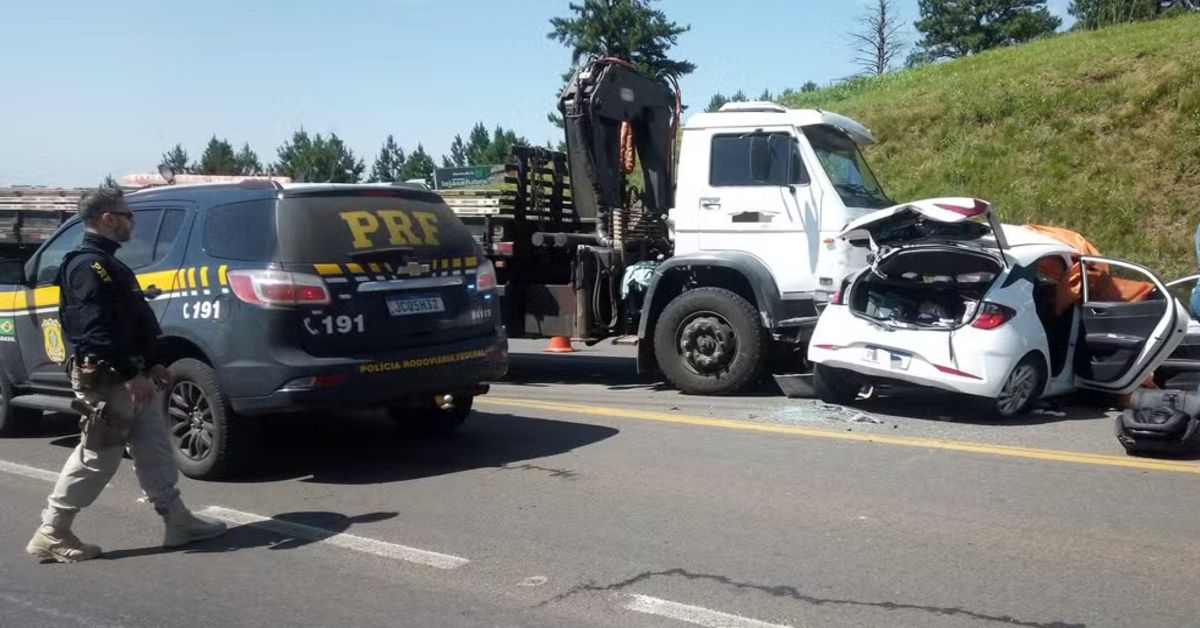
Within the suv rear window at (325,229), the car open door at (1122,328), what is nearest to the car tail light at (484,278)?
the suv rear window at (325,229)

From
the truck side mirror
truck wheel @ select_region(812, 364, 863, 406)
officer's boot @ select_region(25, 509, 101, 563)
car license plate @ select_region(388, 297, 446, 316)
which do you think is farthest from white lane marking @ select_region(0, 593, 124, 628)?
the truck side mirror

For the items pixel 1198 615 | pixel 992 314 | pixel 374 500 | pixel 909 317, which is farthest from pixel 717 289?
pixel 1198 615

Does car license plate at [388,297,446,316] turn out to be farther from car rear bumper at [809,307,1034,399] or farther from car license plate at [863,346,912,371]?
car license plate at [863,346,912,371]

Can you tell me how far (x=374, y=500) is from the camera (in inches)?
269

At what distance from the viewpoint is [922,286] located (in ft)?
30.1

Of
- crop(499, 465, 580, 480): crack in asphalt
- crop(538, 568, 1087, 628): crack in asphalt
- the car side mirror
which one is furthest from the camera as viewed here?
the car side mirror

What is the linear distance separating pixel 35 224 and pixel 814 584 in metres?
10.3

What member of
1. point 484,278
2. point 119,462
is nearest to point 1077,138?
point 484,278

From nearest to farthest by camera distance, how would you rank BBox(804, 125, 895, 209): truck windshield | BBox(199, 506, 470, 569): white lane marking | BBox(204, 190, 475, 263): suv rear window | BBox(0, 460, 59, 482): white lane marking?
BBox(199, 506, 470, 569): white lane marking < BBox(204, 190, 475, 263): suv rear window < BBox(0, 460, 59, 482): white lane marking < BBox(804, 125, 895, 209): truck windshield

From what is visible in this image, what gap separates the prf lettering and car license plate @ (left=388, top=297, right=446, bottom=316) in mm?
376

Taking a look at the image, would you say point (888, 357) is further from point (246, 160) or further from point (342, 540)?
point (246, 160)

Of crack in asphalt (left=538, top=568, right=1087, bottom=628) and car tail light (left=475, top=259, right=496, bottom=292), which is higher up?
car tail light (left=475, top=259, right=496, bottom=292)

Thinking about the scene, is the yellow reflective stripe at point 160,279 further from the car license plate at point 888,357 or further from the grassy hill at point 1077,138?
the grassy hill at point 1077,138

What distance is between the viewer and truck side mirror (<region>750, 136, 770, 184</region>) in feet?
33.3
